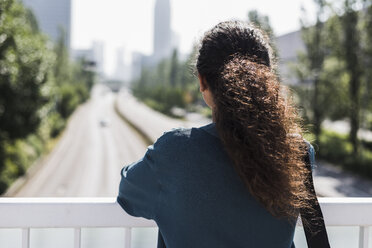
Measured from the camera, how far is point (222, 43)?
111 centimetres

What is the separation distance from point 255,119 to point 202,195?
0.77ft

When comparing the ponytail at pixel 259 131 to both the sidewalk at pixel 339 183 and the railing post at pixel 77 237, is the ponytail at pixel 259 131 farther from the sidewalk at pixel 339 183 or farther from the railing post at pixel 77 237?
the sidewalk at pixel 339 183

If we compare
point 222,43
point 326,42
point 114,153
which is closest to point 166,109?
point 114,153

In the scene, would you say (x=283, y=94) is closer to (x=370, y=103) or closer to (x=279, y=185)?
(x=279, y=185)

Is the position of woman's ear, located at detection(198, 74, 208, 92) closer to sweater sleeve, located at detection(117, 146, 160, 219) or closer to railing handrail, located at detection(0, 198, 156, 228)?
sweater sleeve, located at detection(117, 146, 160, 219)

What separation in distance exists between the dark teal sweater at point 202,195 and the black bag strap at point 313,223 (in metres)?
0.15

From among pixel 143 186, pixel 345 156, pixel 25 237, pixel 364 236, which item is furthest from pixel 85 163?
pixel 143 186

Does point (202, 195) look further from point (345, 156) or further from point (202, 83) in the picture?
point (345, 156)

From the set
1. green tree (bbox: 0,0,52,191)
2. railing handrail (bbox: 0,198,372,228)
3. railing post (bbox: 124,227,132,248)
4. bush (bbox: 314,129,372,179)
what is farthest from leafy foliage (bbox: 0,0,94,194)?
bush (bbox: 314,129,372,179)

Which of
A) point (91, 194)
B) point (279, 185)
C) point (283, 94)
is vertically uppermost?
point (283, 94)

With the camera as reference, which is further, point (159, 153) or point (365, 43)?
point (365, 43)

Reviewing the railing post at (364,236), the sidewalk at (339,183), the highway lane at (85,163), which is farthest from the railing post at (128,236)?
the highway lane at (85,163)

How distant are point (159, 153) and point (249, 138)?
23 centimetres

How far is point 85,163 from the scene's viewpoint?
983 inches
